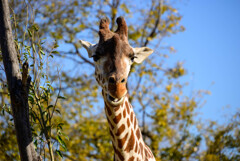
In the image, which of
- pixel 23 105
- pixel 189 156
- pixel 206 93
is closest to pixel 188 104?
pixel 206 93

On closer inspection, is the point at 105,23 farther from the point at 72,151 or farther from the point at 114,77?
the point at 72,151

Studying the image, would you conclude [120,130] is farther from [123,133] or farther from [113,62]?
[113,62]

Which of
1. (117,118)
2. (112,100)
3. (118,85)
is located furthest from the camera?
(117,118)

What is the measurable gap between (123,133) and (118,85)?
881 mm

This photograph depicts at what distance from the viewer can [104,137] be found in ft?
38.6

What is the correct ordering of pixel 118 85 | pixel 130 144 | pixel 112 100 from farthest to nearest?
pixel 130 144 → pixel 112 100 → pixel 118 85

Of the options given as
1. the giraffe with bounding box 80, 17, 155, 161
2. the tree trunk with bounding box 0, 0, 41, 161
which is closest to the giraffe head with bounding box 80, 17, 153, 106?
the giraffe with bounding box 80, 17, 155, 161

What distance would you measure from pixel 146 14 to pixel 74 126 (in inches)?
224

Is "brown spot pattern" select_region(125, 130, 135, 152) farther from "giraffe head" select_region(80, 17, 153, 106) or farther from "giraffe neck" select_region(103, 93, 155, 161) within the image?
"giraffe head" select_region(80, 17, 153, 106)

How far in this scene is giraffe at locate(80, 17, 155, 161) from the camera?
12.2ft

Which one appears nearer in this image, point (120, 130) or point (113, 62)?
point (113, 62)

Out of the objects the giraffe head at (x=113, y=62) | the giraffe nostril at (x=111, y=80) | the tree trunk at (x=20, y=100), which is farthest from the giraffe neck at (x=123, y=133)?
the tree trunk at (x=20, y=100)

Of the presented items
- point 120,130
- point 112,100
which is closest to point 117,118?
point 120,130

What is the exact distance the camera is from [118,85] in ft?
11.9
